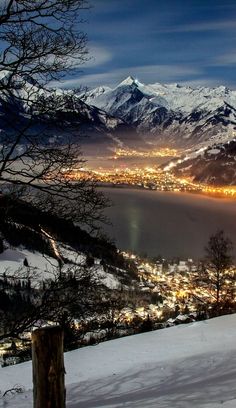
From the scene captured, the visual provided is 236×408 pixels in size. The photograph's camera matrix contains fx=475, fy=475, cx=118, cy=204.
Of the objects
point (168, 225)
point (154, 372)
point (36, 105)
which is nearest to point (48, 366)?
point (36, 105)

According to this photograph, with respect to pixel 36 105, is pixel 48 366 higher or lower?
lower

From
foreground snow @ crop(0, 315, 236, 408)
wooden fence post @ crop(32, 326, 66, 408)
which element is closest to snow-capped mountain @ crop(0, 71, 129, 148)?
wooden fence post @ crop(32, 326, 66, 408)

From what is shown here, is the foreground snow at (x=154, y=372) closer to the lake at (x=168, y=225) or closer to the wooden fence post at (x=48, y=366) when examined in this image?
the wooden fence post at (x=48, y=366)

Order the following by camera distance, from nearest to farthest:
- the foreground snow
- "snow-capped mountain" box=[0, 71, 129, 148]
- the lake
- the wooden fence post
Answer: the wooden fence post
"snow-capped mountain" box=[0, 71, 129, 148]
the foreground snow
the lake

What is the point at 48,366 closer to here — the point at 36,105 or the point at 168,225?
the point at 36,105

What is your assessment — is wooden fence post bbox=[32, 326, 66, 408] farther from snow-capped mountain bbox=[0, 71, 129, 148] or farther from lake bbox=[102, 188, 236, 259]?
lake bbox=[102, 188, 236, 259]

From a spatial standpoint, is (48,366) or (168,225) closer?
(48,366)

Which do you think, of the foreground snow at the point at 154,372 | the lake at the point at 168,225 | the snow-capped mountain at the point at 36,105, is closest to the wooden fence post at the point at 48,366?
the foreground snow at the point at 154,372
